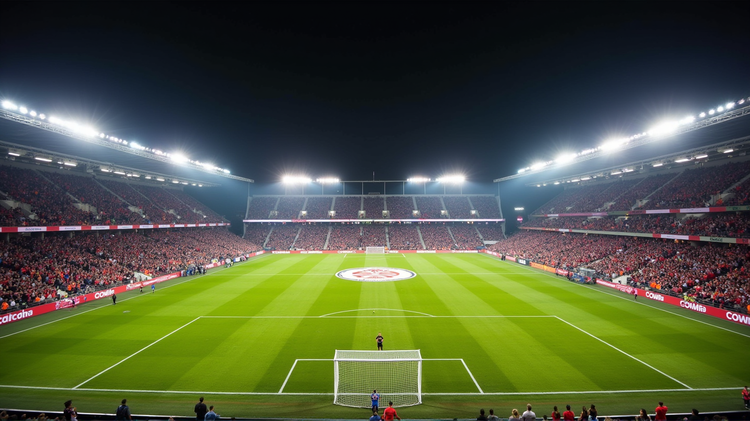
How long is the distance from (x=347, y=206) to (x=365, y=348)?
51595 millimetres

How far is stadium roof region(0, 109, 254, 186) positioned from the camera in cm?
2070

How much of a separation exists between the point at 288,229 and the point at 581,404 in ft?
186

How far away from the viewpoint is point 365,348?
46.7 ft

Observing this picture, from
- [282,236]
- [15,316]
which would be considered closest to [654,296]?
[15,316]

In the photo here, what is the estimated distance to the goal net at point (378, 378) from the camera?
10492mm

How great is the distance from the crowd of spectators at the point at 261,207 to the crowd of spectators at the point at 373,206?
18.9m

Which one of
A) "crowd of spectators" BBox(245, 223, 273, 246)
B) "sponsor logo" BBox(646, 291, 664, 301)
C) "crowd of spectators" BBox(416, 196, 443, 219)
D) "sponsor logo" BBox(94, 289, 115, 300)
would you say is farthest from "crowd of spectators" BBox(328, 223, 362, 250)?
"sponsor logo" BBox(646, 291, 664, 301)

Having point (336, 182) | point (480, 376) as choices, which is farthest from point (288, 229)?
point (480, 376)

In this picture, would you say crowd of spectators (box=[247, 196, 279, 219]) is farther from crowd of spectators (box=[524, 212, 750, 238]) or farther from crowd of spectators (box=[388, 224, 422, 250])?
crowd of spectators (box=[524, 212, 750, 238])

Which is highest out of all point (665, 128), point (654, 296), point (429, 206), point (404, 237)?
point (665, 128)

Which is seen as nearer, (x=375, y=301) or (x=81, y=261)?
(x=375, y=301)

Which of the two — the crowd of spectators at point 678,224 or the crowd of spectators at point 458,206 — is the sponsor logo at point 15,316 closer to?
the crowd of spectators at point 678,224

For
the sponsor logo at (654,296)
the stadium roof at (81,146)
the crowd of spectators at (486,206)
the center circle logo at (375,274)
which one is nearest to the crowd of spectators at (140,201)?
the stadium roof at (81,146)

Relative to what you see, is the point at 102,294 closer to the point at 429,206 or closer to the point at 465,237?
the point at 465,237
